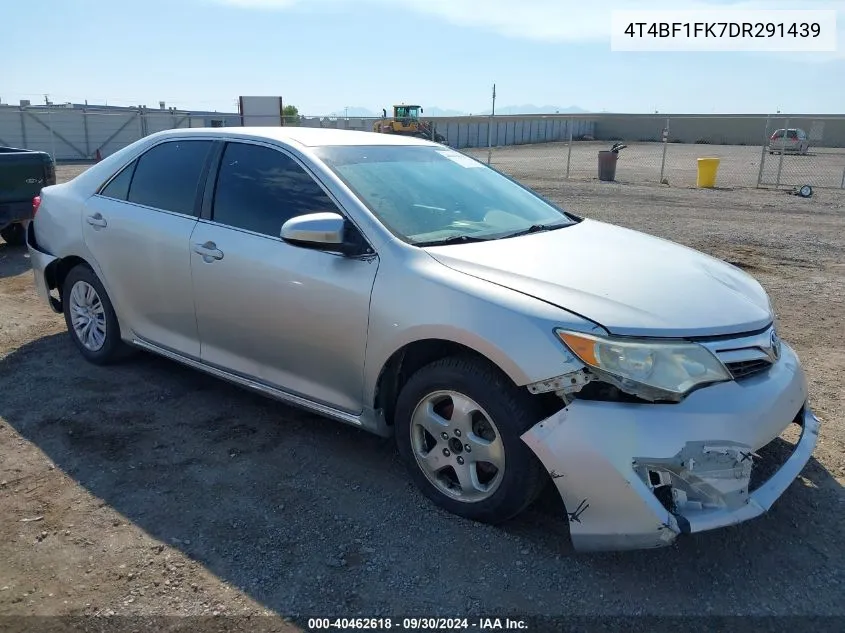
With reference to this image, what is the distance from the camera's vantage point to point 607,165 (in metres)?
21.7

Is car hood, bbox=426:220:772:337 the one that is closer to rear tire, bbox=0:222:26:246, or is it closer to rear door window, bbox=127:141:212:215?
rear door window, bbox=127:141:212:215

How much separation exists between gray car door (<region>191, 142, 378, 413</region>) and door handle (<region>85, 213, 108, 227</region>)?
1.01m

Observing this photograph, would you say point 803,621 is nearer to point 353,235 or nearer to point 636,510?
point 636,510

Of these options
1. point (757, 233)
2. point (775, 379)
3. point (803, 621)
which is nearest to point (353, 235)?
point (775, 379)

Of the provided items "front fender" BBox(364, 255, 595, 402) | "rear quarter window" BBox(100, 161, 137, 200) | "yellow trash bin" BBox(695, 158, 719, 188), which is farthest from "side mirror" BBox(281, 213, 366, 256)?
"yellow trash bin" BBox(695, 158, 719, 188)

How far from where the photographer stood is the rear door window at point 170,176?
424 centimetres

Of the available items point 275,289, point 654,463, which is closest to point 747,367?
point 654,463

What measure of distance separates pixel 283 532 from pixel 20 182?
749 centimetres

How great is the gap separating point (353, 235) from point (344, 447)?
1230 millimetres

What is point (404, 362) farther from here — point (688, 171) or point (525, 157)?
point (525, 157)

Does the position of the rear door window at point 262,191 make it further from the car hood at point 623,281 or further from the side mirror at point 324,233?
the car hood at point 623,281

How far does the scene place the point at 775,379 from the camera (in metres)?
2.95

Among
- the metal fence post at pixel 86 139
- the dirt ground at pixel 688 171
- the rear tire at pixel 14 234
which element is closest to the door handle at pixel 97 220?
the rear tire at pixel 14 234

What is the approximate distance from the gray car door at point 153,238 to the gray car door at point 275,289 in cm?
16
